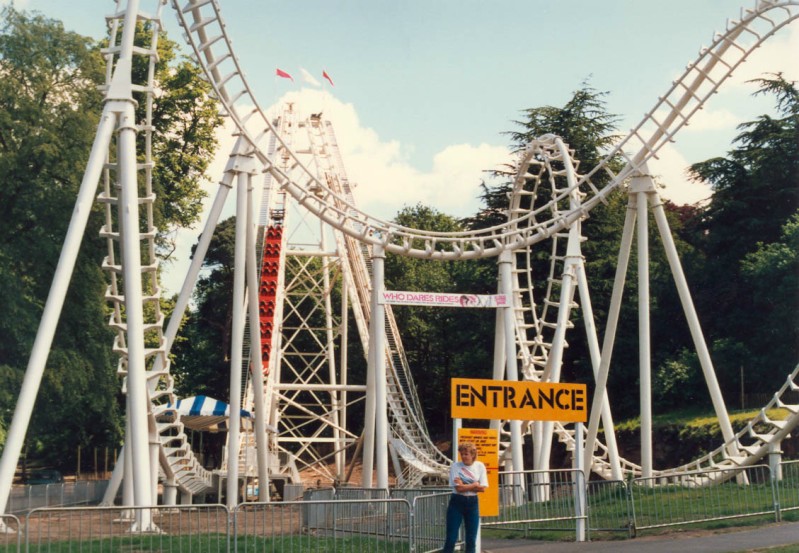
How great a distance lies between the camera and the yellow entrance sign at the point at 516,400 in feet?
47.0

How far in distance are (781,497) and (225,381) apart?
43308mm

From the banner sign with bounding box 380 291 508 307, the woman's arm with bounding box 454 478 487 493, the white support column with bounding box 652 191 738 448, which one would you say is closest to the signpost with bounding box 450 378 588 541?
the woman's arm with bounding box 454 478 487 493

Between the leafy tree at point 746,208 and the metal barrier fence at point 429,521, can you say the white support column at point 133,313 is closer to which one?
the metal barrier fence at point 429,521

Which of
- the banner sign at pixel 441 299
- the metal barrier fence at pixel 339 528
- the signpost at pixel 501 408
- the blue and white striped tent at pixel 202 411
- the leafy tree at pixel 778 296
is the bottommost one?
the metal barrier fence at pixel 339 528

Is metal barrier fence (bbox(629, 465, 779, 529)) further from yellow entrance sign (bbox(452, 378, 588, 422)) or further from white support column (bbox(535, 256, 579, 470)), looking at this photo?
white support column (bbox(535, 256, 579, 470))

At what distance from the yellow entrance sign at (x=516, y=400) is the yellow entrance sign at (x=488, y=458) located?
0.86 ft

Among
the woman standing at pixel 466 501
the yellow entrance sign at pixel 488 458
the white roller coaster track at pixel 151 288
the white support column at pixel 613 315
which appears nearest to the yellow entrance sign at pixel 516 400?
the yellow entrance sign at pixel 488 458

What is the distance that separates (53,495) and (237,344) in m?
9.10

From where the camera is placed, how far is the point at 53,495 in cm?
2784

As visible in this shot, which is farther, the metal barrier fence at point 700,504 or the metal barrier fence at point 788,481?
the metal barrier fence at point 788,481

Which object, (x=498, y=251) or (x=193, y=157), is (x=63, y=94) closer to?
(x=193, y=157)

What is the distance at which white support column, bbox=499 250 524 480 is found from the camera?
24.9m

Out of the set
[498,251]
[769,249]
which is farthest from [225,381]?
[498,251]

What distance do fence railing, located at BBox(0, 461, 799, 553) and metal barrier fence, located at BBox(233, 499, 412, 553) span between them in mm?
16
